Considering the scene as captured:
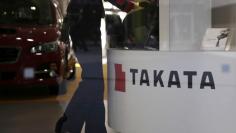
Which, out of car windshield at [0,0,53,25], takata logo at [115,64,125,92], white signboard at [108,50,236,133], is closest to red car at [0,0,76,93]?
car windshield at [0,0,53,25]

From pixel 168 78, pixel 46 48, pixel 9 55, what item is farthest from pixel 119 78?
pixel 9 55

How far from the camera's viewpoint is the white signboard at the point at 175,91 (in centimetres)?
337

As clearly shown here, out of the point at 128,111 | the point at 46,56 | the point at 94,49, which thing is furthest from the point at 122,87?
the point at 46,56

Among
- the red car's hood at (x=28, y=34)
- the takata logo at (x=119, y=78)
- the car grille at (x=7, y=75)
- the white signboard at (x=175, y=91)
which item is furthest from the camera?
the car grille at (x=7, y=75)

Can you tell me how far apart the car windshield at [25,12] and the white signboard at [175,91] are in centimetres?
74

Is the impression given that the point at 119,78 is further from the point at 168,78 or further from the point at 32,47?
the point at 32,47

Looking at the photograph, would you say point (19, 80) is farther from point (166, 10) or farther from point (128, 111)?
point (166, 10)

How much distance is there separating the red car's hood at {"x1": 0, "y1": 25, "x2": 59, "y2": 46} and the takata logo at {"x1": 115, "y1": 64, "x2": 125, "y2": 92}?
0.63m

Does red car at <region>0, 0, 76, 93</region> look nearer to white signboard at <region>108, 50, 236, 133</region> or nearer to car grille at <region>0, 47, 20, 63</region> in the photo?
car grille at <region>0, 47, 20, 63</region>

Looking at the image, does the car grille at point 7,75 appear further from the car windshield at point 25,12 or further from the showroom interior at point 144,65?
the car windshield at point 25,12

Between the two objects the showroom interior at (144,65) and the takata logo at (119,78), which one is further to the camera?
the takata logo at (119,78)

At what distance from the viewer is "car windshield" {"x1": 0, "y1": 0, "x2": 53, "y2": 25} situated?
4.19m

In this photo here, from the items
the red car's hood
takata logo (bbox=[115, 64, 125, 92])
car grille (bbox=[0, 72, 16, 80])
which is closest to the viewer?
takata logo (bbox=[115, 64, 125, 92])

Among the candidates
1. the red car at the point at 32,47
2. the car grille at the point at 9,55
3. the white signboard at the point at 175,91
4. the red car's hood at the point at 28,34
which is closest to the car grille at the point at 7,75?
the red car at the point at 32,47
